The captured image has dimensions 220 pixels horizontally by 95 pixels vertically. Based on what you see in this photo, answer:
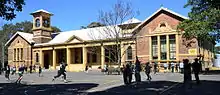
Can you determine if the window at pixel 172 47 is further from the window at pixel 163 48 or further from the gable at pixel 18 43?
the gable at pixel 18 43

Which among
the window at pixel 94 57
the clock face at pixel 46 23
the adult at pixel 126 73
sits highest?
the clock face at pixel 46 23

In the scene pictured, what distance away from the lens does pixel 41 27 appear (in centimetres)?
5862

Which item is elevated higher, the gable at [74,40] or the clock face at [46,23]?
the clock face at [46,23]

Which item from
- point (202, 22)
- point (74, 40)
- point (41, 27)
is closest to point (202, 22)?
point (202, 22)

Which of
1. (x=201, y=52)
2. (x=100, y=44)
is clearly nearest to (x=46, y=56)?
(x=100, y=44)

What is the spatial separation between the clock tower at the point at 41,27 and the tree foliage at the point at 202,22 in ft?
104

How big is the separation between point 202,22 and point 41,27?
114 feet

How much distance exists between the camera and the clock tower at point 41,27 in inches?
2319

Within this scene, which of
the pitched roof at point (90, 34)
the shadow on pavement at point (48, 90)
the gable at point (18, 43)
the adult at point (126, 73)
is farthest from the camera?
the gable at point (18, 43)

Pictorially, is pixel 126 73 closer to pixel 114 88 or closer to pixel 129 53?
pixel 114 88

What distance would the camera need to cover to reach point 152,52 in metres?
44.2

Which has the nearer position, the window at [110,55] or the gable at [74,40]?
the window at [110,55]

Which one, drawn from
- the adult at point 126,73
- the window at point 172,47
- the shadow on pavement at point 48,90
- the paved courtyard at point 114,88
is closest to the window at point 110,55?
the window at point 172,47

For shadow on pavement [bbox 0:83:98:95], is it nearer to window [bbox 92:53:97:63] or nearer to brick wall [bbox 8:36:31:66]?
window [bbox 92:53:97:63]
